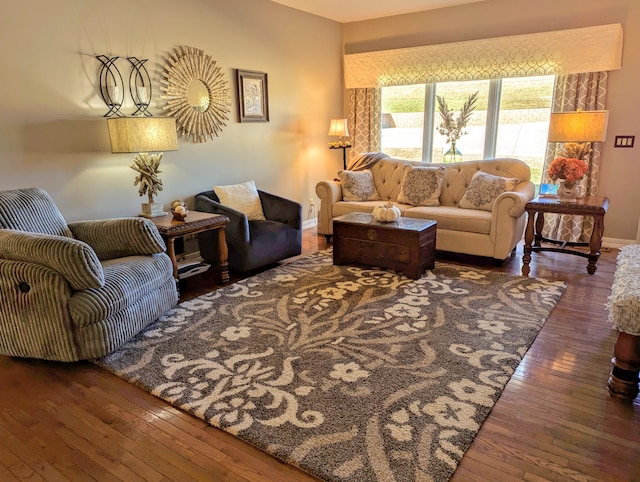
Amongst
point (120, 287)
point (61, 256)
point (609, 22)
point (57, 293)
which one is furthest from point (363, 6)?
point (57, 293)

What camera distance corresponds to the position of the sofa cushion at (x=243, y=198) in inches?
167

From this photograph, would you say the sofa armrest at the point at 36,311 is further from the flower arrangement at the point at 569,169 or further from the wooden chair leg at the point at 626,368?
the flower arrangement at the point at 569,169

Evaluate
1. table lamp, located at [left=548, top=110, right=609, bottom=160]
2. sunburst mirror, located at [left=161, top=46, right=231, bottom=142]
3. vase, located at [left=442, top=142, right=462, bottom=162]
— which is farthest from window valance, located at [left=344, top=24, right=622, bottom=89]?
sunburst mirror, located at [left=161, top=46, right=231, bottom=142]

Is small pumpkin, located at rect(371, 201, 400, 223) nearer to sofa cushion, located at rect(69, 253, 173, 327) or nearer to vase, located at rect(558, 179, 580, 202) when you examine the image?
vase, located at rect(558, 179, 580, 202)

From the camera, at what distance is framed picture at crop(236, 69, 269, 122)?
15.3ft

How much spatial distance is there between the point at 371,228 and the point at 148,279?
192 centimetres

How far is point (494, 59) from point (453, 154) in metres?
1.17

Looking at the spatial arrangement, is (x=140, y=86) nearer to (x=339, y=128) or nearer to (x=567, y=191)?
(x=339, y=128)

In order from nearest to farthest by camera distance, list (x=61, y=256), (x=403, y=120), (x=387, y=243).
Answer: (x=61, y=256)
(x=387, y=243)
(x=403, y=120)

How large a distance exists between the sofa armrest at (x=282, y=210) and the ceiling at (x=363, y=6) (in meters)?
2.26

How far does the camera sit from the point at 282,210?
441 centimetres

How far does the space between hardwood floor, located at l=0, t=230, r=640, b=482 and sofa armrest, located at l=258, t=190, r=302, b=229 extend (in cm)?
232

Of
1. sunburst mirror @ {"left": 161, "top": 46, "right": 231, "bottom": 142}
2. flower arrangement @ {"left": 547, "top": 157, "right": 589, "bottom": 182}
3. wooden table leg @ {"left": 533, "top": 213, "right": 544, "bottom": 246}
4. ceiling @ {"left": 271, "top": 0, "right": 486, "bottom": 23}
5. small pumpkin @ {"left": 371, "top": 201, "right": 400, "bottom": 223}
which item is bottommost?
wooden table leg @ {"left": 533, "top": 213, "right": 544, "bottom": 246}

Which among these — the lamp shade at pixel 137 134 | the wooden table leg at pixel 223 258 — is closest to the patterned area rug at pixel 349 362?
the wooden table leg at pixel 223 258
